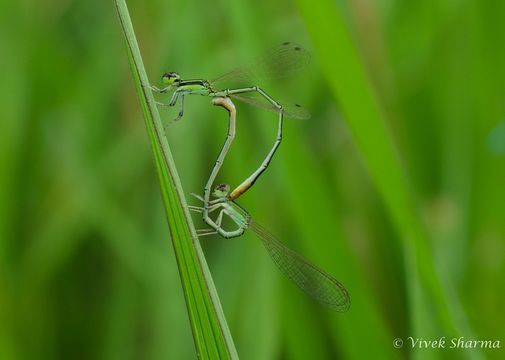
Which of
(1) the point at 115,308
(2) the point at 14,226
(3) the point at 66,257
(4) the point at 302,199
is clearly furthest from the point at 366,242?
(2) the point at 14,226

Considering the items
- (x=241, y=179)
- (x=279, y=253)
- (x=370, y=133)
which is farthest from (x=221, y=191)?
(x=241, y=179)

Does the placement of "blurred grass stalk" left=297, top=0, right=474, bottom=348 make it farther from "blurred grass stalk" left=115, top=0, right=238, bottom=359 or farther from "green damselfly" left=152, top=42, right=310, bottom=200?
"blurred grass stalk" left=115, top=0, right=238, bottom=359

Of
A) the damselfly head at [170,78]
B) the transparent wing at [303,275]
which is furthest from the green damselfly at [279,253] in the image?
the damselfly head at [170,78]

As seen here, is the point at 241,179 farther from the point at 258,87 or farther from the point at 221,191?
the point at 221,191

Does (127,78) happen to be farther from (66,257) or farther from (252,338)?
(252,338)

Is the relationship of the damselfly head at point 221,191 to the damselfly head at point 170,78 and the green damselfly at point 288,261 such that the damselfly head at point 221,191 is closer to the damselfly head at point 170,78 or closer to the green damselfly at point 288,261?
the green damselfly at point 288,261

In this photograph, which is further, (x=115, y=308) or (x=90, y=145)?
(x=90, y=145)
